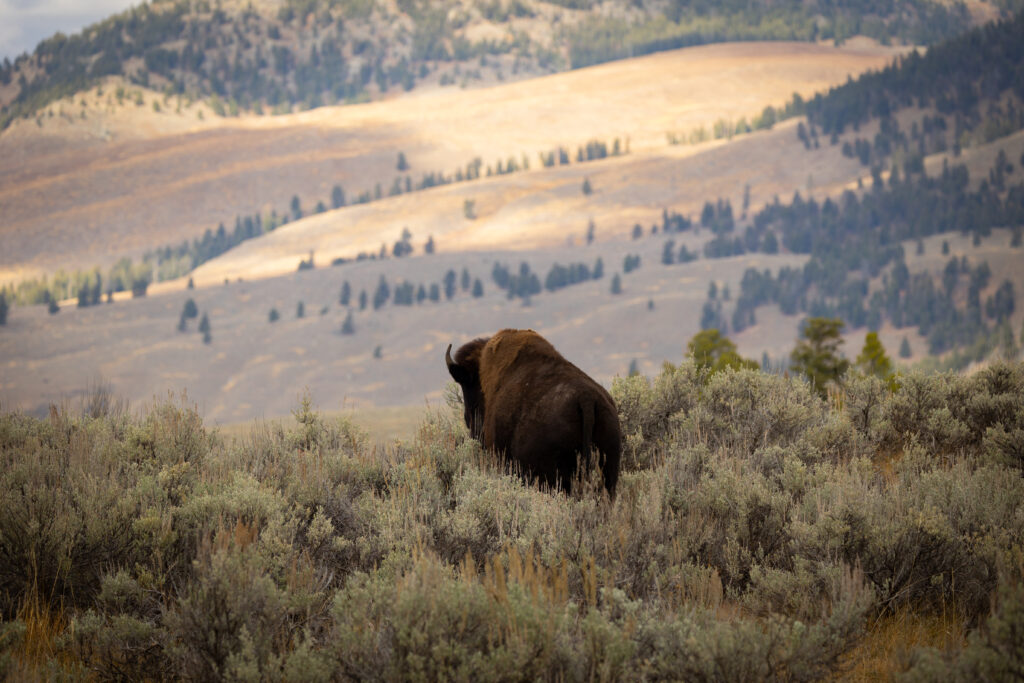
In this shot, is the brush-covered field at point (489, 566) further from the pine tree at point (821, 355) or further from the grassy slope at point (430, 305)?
the grassy slope at point (430, 305)

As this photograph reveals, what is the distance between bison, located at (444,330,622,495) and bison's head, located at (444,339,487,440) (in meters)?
0.19

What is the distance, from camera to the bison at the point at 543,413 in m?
6.06

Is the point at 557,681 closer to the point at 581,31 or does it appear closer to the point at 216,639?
the point at 216,639

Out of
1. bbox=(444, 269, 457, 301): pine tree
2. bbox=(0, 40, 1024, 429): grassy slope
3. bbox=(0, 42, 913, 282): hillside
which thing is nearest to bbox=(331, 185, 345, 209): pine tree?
bbox=(0, 42, 913, 282): hillside

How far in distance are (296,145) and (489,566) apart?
116 metres

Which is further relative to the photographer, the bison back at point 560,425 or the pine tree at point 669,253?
the pine tree at point 669,253

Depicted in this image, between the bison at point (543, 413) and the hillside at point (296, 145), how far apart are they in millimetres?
83695

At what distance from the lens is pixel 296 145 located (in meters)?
115

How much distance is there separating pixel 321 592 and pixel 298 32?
177 meters

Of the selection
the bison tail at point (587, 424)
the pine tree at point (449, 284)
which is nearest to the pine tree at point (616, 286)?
the pine tree at point (449, 284)

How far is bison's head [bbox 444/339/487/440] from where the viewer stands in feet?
24.3

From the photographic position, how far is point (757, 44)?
5778 inches

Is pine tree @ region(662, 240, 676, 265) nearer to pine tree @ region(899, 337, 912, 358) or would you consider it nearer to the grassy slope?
the grassy slope

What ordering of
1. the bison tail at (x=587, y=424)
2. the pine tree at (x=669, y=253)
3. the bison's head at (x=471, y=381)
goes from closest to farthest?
the bison tail at (x=587, y=424) < the bison's head at (x=471, y=381) < the pine tree at (x=669, y=253)
